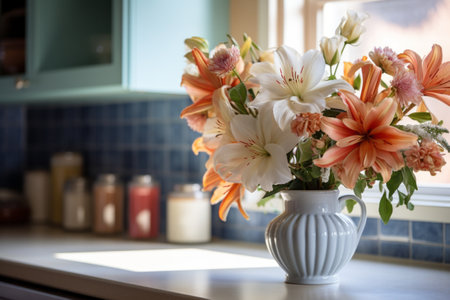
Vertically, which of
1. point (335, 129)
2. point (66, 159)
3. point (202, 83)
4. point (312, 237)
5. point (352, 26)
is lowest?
point (312, 237)

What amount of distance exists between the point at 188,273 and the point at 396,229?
596 millimetres

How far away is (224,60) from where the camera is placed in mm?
1346

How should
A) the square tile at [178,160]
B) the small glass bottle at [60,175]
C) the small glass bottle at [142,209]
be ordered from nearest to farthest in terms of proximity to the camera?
the small glass bottle at [142,209] → the square tile at [178,160] → the small glass bottle at [60,175]

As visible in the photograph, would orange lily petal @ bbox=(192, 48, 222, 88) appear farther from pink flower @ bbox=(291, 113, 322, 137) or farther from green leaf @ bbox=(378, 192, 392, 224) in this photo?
green leaf @ bbox=(378, 192, 392, 224)

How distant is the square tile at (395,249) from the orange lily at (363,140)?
60 cm

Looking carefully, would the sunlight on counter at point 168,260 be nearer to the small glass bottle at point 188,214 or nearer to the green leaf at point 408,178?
the small glass bottle at point 188,214

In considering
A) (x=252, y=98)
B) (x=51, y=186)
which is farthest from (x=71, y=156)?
(x=252, y=98)

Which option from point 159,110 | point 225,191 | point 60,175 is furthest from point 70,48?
point 225,191

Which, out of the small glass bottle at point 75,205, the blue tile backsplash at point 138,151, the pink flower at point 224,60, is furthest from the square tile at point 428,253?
the small glass bottle at point 75,205

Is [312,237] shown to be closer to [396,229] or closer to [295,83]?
[295,83]

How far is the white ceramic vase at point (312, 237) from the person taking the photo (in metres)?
1.36

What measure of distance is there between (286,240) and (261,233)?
66 cm

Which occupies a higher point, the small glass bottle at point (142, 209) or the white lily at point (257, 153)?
the white lily at point (257, 153)

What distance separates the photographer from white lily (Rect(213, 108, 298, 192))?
1.26m
